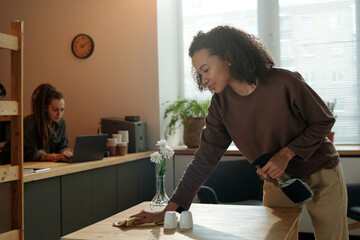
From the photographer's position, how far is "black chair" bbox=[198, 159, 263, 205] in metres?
3.46

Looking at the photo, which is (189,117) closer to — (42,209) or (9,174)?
(42,209)

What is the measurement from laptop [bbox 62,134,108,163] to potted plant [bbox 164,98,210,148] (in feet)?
3.10

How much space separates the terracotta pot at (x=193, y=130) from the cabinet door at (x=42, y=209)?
1489 mm

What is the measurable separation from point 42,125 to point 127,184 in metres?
0.87

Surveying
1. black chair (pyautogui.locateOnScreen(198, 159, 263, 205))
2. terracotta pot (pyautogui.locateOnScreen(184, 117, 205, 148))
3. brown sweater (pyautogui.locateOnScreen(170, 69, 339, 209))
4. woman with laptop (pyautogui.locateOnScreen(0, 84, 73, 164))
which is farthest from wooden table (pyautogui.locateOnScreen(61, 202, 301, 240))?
terracotta pot (pyautogui.locateOnScreen(184, 117, 205, 148))

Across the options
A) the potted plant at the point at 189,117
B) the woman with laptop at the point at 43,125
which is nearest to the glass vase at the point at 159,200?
the woman with laptop at the point at 43,125

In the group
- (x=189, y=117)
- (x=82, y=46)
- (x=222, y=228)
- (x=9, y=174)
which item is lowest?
(x=222, y=228)

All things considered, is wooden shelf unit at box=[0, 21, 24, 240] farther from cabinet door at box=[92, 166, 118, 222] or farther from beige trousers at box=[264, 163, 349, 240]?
beige trousers at box=[264, 163, 349, 240]

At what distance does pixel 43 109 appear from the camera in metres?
3.55

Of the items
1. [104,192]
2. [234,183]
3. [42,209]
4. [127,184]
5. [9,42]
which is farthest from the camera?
[127,184]

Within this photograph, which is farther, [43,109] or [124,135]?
[124,135]

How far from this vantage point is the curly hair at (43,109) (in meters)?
3.52

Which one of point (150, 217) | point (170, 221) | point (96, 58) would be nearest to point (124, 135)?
point (96, 58)

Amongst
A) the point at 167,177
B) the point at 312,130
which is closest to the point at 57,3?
the point at 167,177
